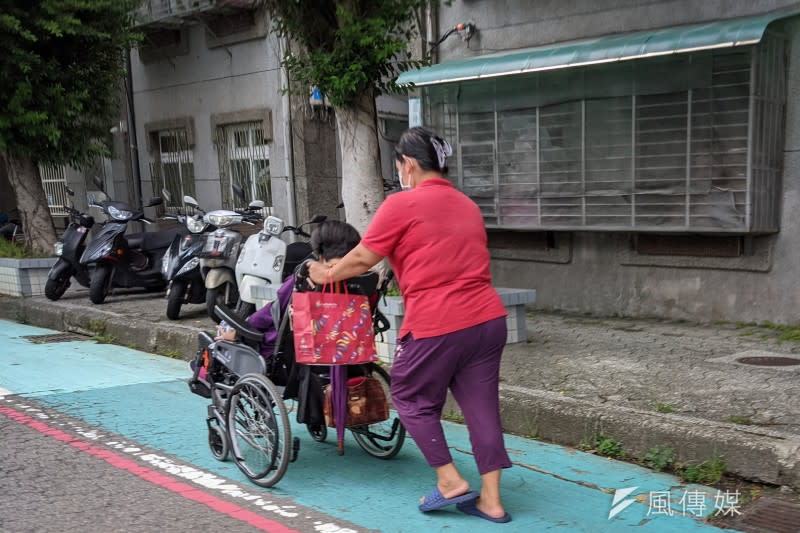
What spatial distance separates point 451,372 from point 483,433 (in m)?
0.33

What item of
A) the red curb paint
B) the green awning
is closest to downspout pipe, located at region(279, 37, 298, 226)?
the green awning

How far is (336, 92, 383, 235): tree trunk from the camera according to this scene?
772 cm

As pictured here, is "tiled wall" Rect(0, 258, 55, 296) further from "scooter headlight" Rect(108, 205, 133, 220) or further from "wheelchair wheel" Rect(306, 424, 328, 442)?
"wheelchair wheel" Rect(306, 424, 328, 442)

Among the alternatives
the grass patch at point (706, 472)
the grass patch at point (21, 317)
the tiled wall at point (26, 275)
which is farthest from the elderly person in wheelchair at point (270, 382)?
the tiled wall at point (26, 275)

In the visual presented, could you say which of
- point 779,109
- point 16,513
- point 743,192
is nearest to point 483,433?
point 16,513

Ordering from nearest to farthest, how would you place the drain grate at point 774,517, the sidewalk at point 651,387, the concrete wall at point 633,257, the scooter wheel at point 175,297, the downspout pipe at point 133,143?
1. the drain grate at point 774,517
2. the sidewalk at point 651,387
3. the concrete wall at point 633,257
4. the scooter wheel at point 175,297
5. the downspout pipe at point 133,143

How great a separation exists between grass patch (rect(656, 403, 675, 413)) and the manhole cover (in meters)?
1.59

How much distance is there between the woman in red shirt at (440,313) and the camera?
4.04 metres

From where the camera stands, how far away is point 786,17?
764 centimetres

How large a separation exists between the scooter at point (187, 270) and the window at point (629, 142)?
3.11m

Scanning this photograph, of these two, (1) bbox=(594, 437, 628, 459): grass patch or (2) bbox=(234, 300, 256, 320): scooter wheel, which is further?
(2) bbox=(234, 300, 256, 320): scooter wheel

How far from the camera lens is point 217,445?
17.0 ft

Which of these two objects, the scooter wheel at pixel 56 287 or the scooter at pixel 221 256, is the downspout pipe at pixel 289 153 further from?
the scooter at pixel 221 256

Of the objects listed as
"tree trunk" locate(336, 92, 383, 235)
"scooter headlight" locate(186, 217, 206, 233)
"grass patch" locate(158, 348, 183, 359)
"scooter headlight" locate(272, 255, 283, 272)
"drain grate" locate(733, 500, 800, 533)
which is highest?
"tree trunk" locate(336, 92, 383, 235)
